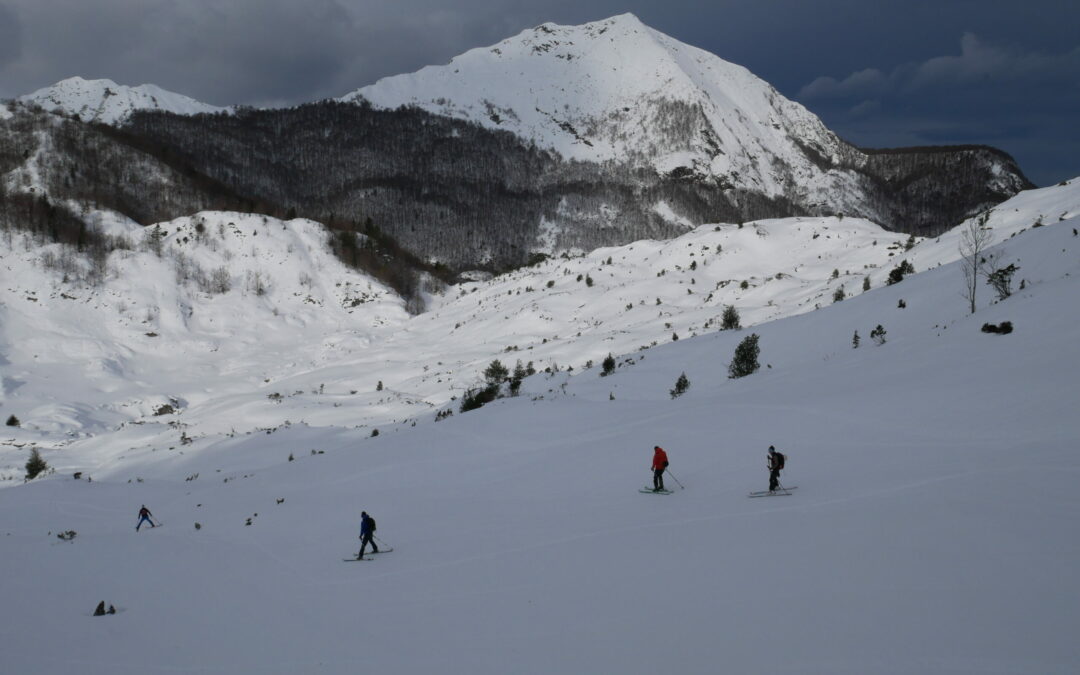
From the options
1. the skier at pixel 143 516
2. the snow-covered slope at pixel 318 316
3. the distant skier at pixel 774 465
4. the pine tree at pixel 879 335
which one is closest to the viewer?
the distant skier at pixel 774 465

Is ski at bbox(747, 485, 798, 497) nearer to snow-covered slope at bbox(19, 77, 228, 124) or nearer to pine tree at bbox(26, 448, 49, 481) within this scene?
pine tree at bbox(26, 448, 49, 481)

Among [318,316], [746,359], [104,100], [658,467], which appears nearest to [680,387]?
[746,359]

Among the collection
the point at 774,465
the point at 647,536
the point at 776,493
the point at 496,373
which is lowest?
the point at 647,536

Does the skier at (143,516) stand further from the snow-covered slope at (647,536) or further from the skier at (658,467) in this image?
the skier at (658,467)

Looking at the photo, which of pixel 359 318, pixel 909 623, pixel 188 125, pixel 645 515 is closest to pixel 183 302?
pixel 359 318

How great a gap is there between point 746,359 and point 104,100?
209041 millimetres

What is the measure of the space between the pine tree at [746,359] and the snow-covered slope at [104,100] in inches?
7549

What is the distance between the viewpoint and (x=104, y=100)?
17550 cm

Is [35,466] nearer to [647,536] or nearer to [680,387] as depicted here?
[680,387]

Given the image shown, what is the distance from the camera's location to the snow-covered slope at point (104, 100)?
552ft

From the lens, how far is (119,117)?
554 feet

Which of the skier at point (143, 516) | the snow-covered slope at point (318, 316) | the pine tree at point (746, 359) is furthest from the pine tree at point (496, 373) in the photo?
the skier at point (143, 516)

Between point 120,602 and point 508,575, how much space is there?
24.2ft

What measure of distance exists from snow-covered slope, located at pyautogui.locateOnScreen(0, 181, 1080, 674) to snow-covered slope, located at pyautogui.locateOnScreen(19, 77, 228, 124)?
18670 cm
